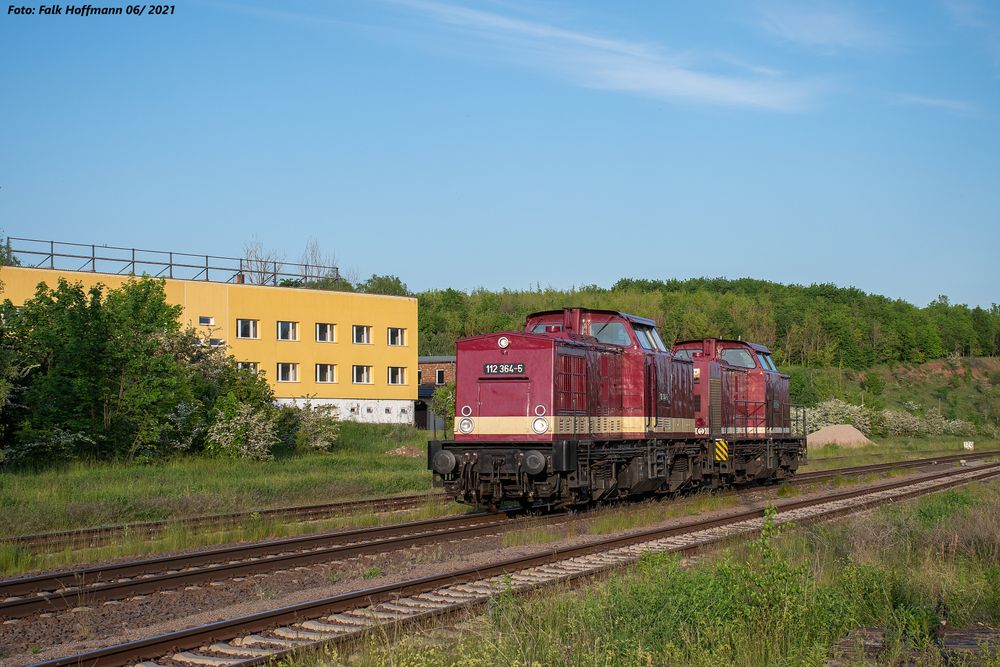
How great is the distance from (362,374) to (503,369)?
37.0m

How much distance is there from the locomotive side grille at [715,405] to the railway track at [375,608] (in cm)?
736

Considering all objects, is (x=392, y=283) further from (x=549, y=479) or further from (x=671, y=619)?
(x=671, y=619)

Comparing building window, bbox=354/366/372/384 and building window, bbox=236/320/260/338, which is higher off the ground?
building window, bbox=236/320/260/338

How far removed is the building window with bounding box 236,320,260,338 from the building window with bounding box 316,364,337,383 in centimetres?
426

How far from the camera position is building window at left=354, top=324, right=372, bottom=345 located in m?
53.4

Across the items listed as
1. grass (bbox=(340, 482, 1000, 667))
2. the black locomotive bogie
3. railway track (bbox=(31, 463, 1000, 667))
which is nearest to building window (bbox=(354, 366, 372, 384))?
the black locomotive bogie

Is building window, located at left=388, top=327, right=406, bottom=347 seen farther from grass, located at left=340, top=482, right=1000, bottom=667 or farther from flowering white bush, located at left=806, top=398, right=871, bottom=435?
grass, located at left=340, top=482, right=1000, bottom=667

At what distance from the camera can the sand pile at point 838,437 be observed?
5418 cm

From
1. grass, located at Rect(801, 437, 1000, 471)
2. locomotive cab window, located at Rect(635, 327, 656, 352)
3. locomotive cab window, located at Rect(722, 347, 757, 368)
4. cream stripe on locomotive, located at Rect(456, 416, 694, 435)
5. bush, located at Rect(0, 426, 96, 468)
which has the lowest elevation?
grass, located at Rect(801, 437, 1000, 471)

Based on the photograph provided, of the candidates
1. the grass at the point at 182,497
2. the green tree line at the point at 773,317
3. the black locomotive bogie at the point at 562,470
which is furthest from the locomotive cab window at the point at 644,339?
the green tree line at the point at 773,317

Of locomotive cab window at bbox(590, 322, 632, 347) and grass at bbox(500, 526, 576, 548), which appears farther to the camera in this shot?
locomotive cab window at bbox(590, 322, 632, 347)

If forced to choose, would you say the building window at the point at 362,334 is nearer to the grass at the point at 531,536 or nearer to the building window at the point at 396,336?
the building window at the point at 396,336

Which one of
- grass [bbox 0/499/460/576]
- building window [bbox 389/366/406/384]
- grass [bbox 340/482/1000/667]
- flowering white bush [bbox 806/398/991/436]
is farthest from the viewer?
flowering white bush [bbox 806/398/991/436]

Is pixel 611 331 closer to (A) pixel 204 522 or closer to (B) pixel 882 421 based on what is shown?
(A) pixel 204 522
